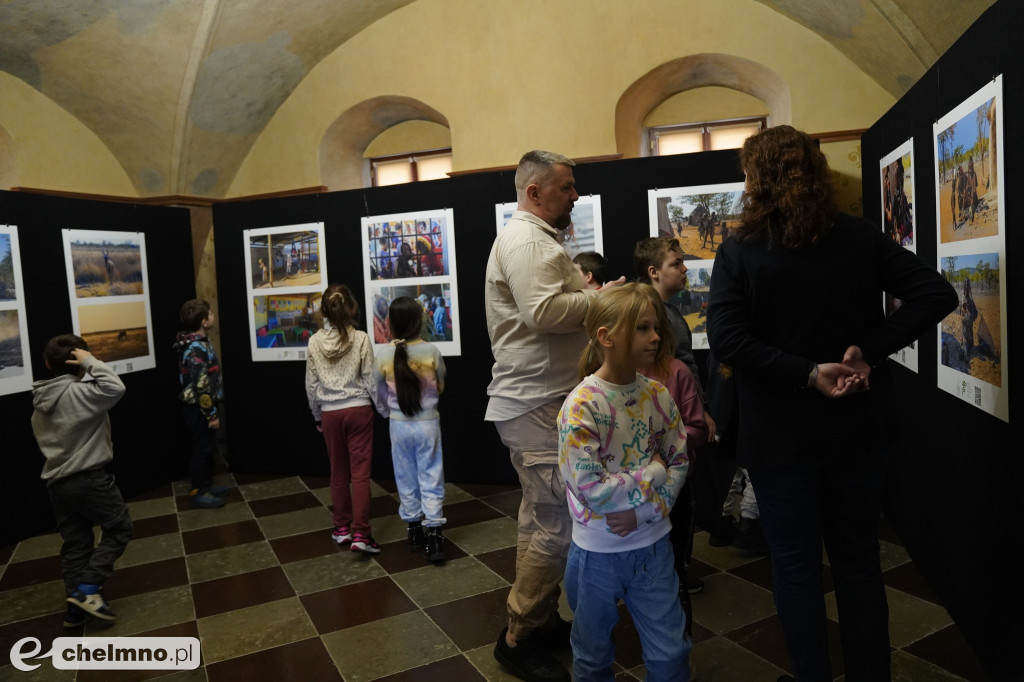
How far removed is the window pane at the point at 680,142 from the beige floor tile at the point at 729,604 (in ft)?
16.7

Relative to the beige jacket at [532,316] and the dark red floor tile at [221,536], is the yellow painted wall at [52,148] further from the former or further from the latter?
the beige jacket at [532,316]

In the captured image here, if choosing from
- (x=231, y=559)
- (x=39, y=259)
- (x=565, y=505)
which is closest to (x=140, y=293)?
(x=39, y=259)

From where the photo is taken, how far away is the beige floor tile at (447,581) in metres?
4.09

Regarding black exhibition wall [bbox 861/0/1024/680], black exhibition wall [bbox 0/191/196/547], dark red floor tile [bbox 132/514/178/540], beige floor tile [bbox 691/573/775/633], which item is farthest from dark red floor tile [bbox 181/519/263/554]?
black exhibition wall [bbox 861/0/1024/680]

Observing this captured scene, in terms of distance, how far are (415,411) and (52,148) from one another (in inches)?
233

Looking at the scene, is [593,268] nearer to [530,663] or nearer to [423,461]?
[423,461]

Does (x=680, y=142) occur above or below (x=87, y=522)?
above

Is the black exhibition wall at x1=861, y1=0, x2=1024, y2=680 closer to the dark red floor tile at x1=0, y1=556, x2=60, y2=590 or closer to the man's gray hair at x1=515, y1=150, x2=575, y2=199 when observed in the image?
the man's gray hair at x1=515, y1=150, x2=575, y2=199

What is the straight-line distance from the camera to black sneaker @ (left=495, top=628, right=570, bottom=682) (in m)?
3.04

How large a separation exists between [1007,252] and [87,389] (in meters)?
4.25

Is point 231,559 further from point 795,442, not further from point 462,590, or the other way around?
point 795,442

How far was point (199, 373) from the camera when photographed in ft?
20.1

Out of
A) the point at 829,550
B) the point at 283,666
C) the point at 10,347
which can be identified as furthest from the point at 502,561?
the point at 10,347

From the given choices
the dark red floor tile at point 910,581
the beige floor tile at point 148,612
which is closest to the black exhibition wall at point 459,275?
the beige floor tile at point 148,612
